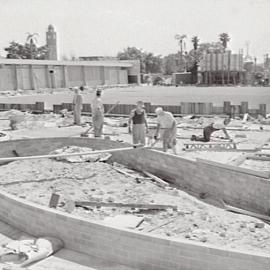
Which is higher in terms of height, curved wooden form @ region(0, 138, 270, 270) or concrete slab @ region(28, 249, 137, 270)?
curved wooden form @ region(0, 138, 270, 270)

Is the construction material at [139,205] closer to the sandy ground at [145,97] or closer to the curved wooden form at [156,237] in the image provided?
the curved wooden form at [156,237]

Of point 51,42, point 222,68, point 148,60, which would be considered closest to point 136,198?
point 222,68

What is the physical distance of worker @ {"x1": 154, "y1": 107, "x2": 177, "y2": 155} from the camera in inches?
364

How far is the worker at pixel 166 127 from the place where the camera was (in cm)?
923

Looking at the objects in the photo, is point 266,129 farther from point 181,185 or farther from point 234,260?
point 234,260

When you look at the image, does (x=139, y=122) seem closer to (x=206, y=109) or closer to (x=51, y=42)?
(x=206, y=109)

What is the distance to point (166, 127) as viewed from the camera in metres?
9.30

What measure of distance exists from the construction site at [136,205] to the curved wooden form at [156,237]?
1cm

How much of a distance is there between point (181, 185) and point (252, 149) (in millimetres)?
3060

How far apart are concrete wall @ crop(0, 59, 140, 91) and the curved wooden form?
119 ft

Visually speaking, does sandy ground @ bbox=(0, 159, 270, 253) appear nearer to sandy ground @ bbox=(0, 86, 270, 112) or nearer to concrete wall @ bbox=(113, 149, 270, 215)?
concrete wall @ bbox=(113, 149, 270, 215)

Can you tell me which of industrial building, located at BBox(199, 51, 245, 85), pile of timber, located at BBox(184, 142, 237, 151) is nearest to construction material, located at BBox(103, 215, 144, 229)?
pile of timber, located at BBox(184, 142, 237, 151)

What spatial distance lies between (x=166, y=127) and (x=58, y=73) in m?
40.2

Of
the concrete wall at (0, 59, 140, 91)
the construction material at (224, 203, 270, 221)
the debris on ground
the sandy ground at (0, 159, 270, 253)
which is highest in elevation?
the concrete wall at (0, 59, 140, 91)
